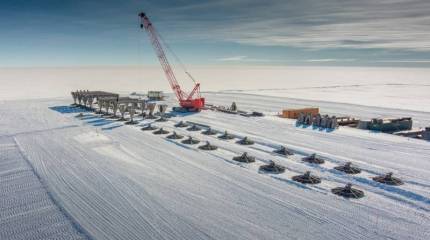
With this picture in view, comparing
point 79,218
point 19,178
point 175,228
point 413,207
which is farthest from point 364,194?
point 19,178

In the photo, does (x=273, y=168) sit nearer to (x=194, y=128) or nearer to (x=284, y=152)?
(x=284, y=152)

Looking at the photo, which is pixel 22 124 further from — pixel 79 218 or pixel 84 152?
pixel 79 218

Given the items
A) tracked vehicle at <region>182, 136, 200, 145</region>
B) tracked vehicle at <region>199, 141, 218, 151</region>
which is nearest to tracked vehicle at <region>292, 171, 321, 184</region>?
tracked vehicle at <region>199, 141, 218, 151</region>

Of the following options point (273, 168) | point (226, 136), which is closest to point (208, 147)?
point (226, 136)

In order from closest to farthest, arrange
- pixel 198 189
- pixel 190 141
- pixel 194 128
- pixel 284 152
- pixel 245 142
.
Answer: pixel 198 189 → pixel 284 152 → pixel 245 142 → pixel 190 141 → pixel 194 128

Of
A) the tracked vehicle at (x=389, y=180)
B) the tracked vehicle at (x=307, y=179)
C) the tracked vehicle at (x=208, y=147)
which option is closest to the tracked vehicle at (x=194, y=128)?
the tracked vehicle at (x=208, y=147)

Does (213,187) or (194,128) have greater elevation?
(194,128)

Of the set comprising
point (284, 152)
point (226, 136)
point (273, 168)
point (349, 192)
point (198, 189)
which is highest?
point (226, 136)

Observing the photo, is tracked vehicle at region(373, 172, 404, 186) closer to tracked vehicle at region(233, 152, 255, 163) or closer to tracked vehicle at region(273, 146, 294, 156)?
tracked vehicle at region(273, 146, 294, 156)

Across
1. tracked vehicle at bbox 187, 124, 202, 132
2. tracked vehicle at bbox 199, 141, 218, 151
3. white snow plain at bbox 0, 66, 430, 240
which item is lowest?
white snow plain at bbox 0, 66, 430, 240
